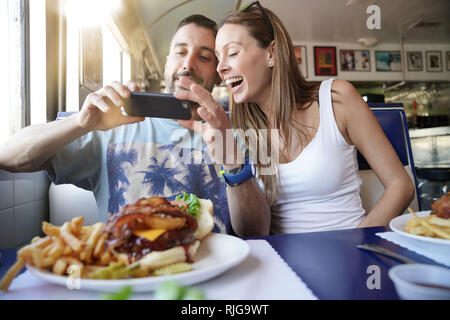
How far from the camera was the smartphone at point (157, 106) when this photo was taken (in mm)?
379

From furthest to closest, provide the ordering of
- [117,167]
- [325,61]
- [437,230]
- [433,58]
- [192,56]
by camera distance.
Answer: [433,58], [325,61], [192,56], [117,167], [437,230]

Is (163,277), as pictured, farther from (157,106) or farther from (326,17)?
(326,17)

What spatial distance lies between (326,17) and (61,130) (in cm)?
63

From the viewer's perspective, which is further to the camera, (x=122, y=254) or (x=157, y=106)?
(x=157, y=106)

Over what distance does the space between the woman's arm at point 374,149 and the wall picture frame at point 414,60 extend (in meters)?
0.21

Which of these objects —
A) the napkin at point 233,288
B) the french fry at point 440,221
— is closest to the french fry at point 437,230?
the french fry at point 440,221

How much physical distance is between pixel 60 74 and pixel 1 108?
0.15 metres

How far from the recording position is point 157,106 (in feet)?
1.27

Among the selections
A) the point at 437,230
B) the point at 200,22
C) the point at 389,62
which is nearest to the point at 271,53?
the point at 200,22

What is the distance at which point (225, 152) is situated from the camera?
19.7 inches

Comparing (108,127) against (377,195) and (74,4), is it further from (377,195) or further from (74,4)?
(377,195)

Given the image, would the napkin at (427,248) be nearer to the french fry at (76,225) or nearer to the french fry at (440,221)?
the french fry at (440,221)

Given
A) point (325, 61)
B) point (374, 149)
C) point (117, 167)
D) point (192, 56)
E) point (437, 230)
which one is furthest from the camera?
point (325, 61)

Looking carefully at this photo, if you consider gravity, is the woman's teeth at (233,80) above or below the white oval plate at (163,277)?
above
